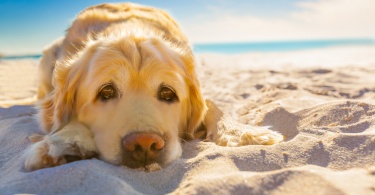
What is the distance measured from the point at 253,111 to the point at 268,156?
201 cm

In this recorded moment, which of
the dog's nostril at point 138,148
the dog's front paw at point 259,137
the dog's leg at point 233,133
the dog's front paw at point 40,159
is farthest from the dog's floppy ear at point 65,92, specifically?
the dog's front paw at point 259,137

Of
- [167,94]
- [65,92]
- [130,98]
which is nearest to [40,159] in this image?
[130,98]

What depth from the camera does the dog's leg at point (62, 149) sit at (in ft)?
8.79

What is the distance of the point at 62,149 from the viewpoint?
111 inches

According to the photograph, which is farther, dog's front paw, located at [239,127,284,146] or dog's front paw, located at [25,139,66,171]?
dog's front paw, located at [239,127,284,146]

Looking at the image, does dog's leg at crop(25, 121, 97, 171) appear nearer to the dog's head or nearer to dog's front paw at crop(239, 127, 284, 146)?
the dog's head

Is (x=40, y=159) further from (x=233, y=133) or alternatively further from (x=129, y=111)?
(x=233, y=133)

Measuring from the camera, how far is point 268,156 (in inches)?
105

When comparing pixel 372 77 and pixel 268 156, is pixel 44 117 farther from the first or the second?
pixel 372 77

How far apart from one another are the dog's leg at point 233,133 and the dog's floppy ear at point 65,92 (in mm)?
1273

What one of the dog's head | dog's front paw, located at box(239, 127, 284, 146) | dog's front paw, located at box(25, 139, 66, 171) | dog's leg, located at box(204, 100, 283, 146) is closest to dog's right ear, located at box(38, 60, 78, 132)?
the dog's head

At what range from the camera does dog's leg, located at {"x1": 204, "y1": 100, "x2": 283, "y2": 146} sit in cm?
335

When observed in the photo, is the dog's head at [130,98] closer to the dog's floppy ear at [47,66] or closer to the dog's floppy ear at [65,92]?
the dog's floppy ear at [65,92]

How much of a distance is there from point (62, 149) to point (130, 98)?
0.62 meters
